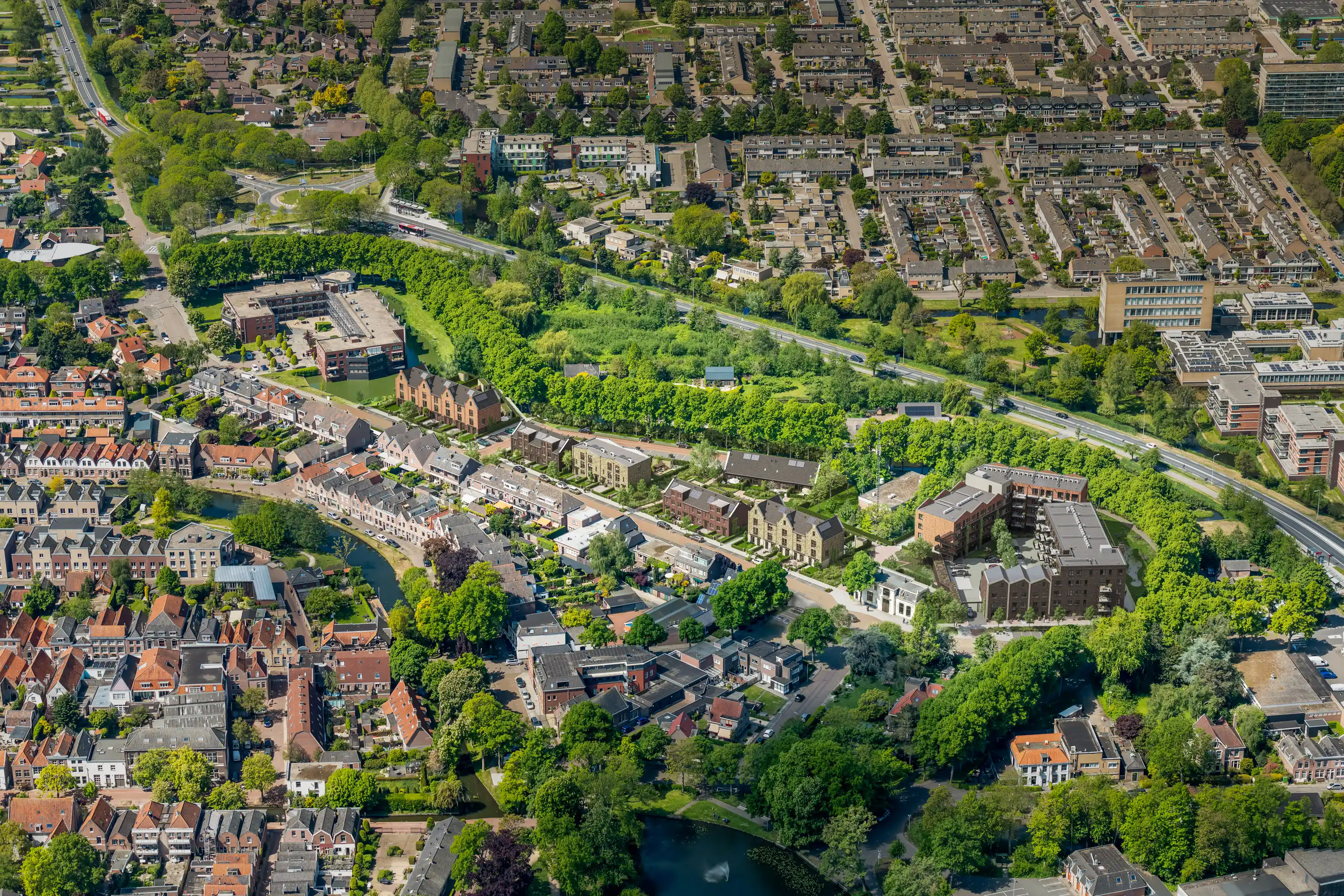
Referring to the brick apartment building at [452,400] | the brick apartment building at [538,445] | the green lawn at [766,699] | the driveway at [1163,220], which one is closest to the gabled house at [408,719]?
the green lawn at [766,699]

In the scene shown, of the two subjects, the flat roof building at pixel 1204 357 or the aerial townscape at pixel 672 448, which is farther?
the flat roof building at pixel 1204 357

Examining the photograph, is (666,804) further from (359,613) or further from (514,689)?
(359,613)

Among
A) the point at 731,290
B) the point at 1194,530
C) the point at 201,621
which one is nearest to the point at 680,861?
the point at 201,621

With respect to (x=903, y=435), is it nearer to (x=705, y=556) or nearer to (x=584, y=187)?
(x=705, y=556)

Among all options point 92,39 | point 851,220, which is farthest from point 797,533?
point 92,39

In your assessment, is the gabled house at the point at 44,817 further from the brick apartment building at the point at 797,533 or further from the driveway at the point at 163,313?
the driveway at the point at 163,313

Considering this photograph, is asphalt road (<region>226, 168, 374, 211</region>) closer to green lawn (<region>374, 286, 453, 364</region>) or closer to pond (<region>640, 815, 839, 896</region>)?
green lawn (<region>374, 286, 453, 364</region>)
